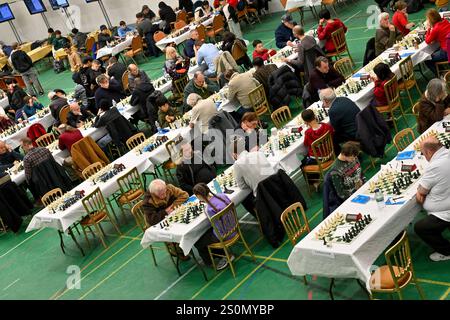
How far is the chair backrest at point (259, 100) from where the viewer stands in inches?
484

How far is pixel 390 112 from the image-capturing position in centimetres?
1048

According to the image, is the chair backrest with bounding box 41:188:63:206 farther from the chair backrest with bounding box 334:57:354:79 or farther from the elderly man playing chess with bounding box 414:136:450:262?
the elderly man playing chess with bounding box 414:136:450:262

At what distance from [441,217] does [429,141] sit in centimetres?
82

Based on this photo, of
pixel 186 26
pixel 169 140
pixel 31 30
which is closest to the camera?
pixel 169 140

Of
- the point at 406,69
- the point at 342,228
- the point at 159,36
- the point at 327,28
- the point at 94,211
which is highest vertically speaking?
the point at 159,36

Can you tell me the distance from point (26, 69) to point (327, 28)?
11.8m

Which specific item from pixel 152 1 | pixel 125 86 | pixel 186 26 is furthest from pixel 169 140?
pixel 152 1

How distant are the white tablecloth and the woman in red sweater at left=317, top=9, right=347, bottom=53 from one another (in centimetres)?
→ 700

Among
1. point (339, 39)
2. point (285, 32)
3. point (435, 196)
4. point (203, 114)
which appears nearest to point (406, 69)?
point (339, 39)

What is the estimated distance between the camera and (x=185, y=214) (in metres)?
8.72

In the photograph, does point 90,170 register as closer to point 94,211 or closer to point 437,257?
point 94,211

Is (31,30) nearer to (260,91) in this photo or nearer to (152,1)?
(152,1)

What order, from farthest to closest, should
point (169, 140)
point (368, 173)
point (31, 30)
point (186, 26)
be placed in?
point (31, 30) < point (186, 26) < point (169, 140) < point (368, 173)
